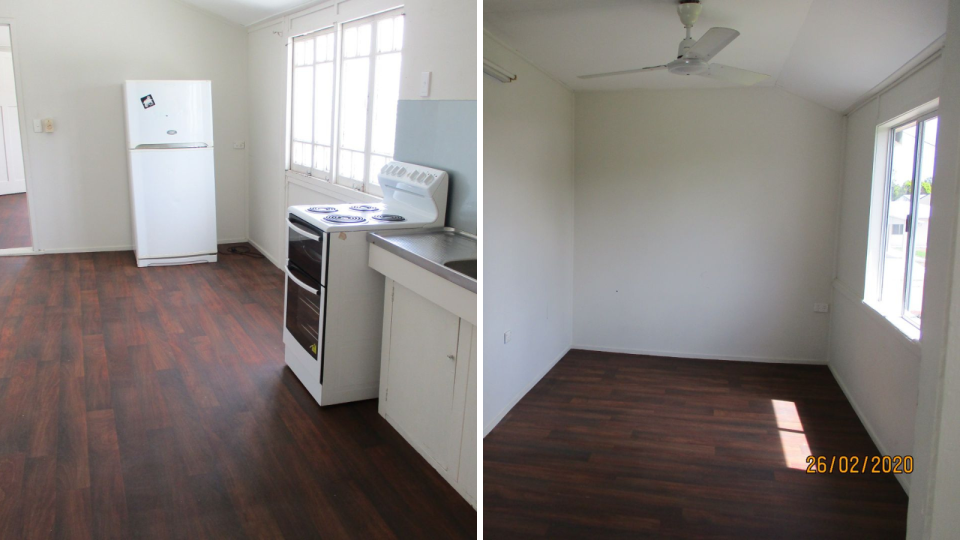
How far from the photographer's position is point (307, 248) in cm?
311

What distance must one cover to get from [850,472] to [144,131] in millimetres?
5357

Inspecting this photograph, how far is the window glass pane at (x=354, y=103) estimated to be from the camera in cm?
400

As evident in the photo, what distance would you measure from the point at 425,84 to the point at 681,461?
7.71 feet

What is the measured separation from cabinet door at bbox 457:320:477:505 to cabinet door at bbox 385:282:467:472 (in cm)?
3

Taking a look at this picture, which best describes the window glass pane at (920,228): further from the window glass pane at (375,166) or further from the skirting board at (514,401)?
the window glass pane at (375,166)

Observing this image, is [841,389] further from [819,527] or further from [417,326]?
[417,326]

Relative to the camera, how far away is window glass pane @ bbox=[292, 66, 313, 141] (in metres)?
4.60

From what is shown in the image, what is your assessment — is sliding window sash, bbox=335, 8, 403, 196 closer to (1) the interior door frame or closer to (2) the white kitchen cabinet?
(2) the white kitchen cabinet

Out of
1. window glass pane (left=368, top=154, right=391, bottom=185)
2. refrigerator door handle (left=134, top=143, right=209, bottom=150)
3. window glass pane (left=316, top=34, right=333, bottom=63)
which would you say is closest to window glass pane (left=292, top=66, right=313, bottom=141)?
window glass pane (left=316, top=34, right=333, bottom=63)

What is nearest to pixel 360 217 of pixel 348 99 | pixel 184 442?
pixel 184 442

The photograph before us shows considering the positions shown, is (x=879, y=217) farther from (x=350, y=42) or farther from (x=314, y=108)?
(x=314, y=108)

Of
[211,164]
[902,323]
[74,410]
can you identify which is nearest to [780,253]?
[902,323]

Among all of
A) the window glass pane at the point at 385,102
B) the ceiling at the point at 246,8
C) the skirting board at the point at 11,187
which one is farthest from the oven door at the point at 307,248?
the skirting board at the point at 11,187

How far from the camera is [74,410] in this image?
2904mm
